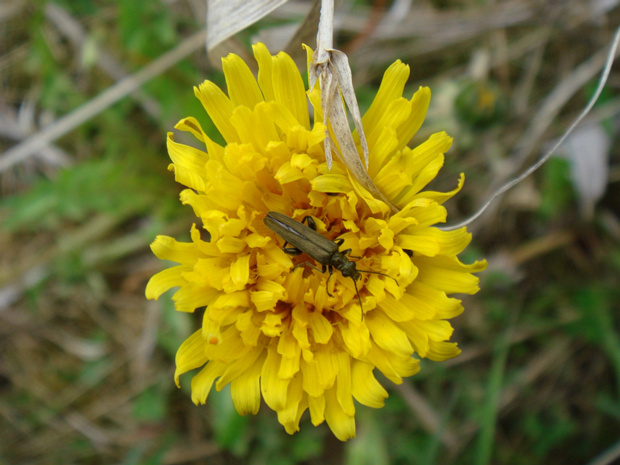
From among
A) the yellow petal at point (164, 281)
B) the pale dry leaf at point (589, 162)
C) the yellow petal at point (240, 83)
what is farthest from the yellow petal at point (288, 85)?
the pale dry leaf at point (589, 162)

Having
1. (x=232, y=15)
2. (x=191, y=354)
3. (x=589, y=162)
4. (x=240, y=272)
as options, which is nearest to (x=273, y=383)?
(x=191, y=354)

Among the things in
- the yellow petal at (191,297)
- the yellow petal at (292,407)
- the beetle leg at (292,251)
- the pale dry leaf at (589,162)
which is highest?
the yellow petal at (191,297)

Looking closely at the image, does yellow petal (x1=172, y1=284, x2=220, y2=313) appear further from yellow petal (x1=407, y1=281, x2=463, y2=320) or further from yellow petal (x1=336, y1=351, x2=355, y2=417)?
yellow petal (x1=407, y1=281, x2=463, y2=320)

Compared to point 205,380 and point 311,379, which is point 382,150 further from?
point 205,380

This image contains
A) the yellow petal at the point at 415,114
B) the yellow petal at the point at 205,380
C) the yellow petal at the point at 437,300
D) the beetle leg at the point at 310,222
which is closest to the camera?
the yellow petal at the point at 437,300

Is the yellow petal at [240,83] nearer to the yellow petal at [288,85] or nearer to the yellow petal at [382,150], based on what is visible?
the yellow petal at [288,85]

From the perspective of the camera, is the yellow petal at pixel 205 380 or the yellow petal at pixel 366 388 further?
the yellow petal at pixel 205 380

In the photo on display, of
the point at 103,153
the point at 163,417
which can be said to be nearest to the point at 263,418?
the point at 163,417

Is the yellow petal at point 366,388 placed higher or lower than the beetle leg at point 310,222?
lower
